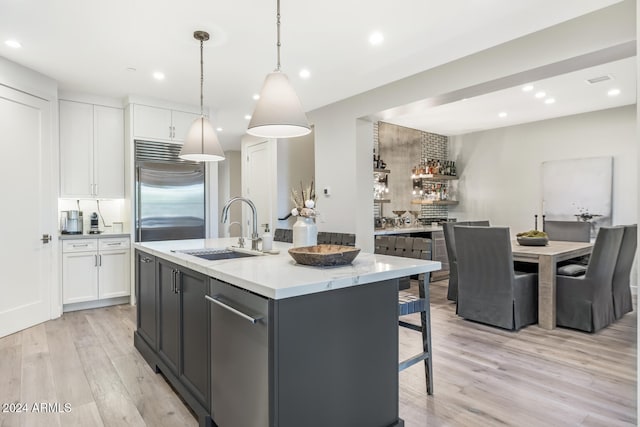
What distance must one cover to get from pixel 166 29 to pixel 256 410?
291 cm

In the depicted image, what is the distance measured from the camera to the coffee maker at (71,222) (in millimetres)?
4520

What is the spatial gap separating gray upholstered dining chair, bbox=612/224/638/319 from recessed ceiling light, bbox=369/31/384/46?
3.06 metres

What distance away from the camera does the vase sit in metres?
2.36

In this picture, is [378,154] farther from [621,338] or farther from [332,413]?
[332,413]

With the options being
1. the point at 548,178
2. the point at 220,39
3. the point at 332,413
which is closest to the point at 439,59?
the point at 220,39

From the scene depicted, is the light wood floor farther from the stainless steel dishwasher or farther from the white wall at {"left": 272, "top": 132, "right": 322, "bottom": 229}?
the white wall at {"left": 272, "top": 132, "right": 322, "bottom": 229}

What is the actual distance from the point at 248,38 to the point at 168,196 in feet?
8.25

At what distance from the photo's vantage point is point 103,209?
4.98m

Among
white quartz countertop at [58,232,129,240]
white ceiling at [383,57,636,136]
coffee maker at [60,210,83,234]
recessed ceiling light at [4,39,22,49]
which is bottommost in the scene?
white quartz countertop at [58,232,129,240]

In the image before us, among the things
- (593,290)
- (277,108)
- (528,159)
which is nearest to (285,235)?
(277,108)

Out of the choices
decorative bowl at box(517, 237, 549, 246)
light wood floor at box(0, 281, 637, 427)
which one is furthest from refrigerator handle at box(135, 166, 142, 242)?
decorative bowl at box(517, 237, 549, 246)

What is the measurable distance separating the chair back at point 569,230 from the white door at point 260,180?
13.6 feet

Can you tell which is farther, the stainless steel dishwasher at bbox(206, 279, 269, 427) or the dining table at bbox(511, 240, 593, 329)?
the dining table at bbox(511, 240, 593, 329)

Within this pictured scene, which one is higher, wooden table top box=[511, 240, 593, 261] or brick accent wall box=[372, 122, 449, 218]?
brick accent wall box=[372, 122, 449, 218]
